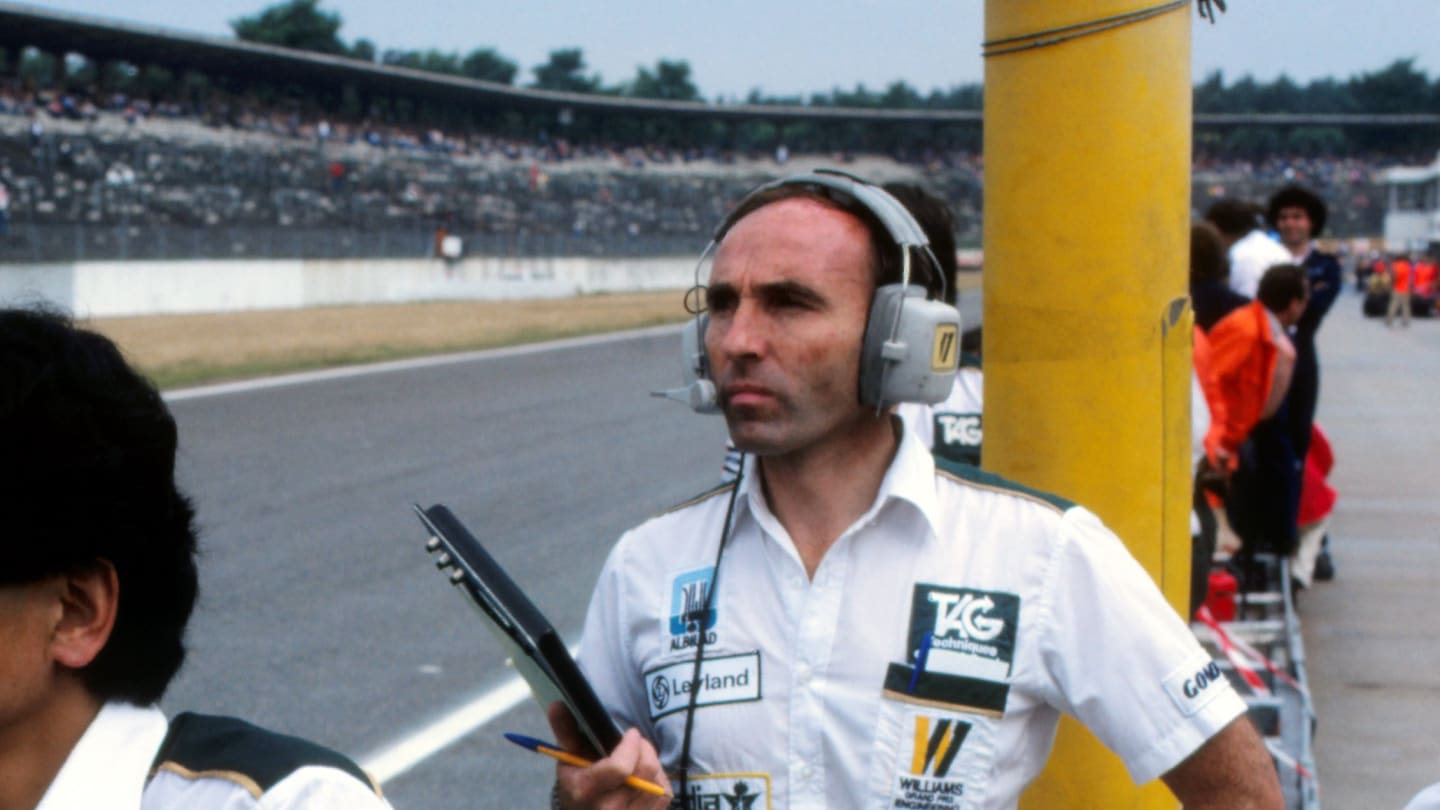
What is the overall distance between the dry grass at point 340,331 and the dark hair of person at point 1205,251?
11.1 m

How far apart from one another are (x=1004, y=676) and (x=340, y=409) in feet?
49.5

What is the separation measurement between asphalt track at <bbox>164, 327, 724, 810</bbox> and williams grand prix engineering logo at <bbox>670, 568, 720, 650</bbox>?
62 centimetres

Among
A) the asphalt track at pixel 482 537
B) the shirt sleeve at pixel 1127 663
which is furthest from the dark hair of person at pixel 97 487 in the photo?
the asphalt track at pixel 482 537

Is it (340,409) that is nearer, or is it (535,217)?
(340,409)

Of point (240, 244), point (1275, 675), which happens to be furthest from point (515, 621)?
point (240, 244)

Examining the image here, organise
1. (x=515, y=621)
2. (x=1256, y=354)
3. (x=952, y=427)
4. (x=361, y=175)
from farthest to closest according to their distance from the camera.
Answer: (x=361, y=175) → (x=1256, y=354) → (x=952, y=427) → (x=515, y=621)

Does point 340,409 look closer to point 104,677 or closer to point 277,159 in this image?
point 104,677

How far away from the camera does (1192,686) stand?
2186 mm

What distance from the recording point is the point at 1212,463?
6707 mm

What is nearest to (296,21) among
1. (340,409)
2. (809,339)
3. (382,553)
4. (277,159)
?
(277,159)

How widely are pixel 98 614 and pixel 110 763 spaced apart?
0.14m

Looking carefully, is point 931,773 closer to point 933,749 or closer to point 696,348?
point 933,749

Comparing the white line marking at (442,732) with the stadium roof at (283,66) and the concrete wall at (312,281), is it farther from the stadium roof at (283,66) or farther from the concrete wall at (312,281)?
the stadium roof at (283,66)

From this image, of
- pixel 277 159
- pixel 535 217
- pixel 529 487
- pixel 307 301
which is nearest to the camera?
pixel 529 487
